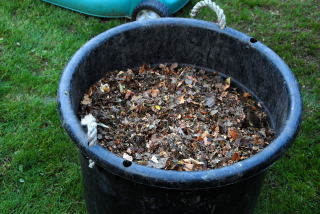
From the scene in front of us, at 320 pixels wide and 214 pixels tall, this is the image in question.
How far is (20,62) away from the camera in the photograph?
327 cm

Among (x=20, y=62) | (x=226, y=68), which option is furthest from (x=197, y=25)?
(x=20, y=62)

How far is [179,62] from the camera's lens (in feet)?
7.82

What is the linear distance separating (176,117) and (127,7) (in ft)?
5.59

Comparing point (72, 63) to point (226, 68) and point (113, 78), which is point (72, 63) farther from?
point (226, 68)

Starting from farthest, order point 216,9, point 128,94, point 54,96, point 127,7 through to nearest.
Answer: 1. point 127,7
2. point 54,96
3. point 128,94
4. point 216,9

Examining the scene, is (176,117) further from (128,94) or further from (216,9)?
(216,9)

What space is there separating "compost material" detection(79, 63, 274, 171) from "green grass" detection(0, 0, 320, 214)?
616mm

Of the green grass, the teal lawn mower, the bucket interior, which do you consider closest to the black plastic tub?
the bucket interior

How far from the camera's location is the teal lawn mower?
3.48 metres

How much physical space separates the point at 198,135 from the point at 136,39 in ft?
1.82

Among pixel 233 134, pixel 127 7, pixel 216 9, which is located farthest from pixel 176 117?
pixel 127 7

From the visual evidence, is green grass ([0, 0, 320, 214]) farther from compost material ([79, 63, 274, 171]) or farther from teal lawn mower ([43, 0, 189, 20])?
compost material ([79, 63, 274, 171])

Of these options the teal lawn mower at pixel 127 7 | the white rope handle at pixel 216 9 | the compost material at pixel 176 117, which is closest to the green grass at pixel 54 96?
the teal lawn mower at pixel 127 7

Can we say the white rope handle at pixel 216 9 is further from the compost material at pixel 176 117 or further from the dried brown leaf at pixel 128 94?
the dried brown leaf at pixel 128 94
